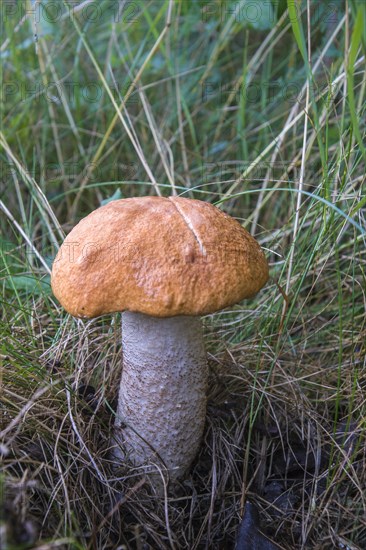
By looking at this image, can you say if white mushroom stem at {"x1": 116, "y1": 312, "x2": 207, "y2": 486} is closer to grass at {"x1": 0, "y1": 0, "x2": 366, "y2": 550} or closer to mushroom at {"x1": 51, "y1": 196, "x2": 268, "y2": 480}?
mushroom at {"x1": 51, "y1": 196, "x2": 268, "y2": 480}

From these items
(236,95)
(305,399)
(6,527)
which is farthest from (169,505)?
(236,95)

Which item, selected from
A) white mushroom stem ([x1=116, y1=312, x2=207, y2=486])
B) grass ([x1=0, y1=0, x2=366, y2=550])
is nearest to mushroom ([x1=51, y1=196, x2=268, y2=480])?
white mushroom stem ([x1=116, y1=312, x2=207, y2=486])

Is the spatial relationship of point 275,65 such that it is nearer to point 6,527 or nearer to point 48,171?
point 48,171

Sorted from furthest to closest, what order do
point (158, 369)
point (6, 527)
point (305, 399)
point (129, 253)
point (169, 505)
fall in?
point (305, 399), point (169, 505), point (158, 369), point (129, 253), point (6, 527)

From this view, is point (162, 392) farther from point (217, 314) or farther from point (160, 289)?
point (217, 314)

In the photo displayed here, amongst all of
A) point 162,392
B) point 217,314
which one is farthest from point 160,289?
point 217,314

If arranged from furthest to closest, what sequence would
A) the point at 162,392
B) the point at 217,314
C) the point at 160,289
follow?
1. the point at 217,314
2. the point at 162,392
3. the point at 160,289
